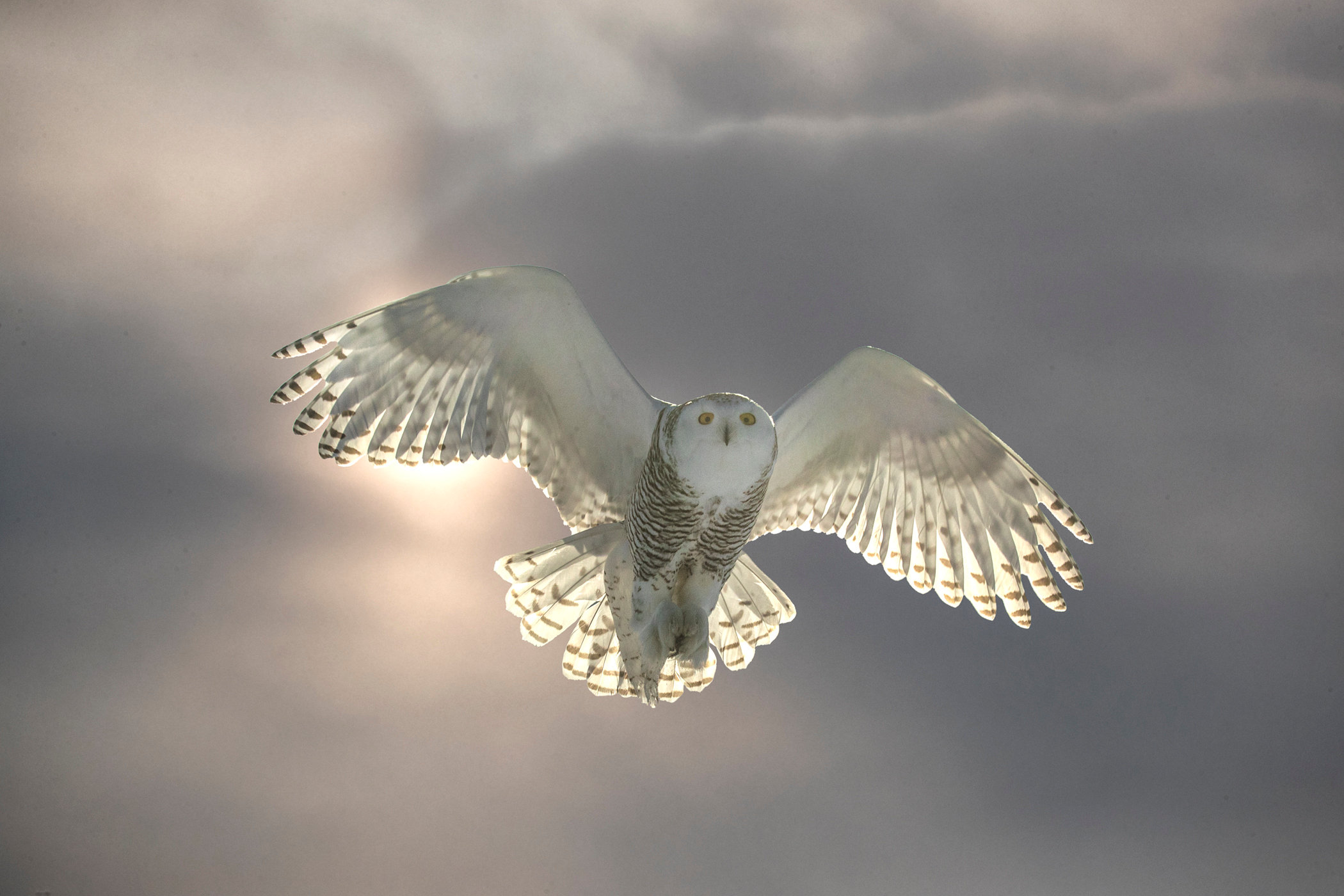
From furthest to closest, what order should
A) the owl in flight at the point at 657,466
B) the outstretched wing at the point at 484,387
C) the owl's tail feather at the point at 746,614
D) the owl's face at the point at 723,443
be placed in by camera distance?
the owl's tail feather at the point at 746,614 → the outstretched wing at the point at 484,387 → the owl in flight at the point at 657,466 → the owl's face at the point at 723,443

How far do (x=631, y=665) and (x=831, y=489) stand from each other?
1103 millimetres

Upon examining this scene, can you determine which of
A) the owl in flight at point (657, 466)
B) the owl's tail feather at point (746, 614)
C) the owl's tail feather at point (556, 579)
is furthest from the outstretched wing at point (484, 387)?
the owl's tail feather at point (746, 614)

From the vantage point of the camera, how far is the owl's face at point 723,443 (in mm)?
3172

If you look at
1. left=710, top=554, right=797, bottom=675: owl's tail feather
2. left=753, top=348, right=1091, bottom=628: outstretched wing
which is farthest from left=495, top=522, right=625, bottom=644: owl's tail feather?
left=753, top=348, right=1091, bottom=628: outstretched wing

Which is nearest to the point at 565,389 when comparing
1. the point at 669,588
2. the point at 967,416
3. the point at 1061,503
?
the point at 669,588

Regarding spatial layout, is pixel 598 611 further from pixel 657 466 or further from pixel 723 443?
pixel 723 443

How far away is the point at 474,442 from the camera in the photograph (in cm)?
389

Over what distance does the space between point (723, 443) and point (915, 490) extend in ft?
4.28

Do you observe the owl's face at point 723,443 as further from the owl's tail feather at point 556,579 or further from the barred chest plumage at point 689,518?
the owl's tail feather at point 556,579

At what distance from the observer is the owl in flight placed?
3451mm

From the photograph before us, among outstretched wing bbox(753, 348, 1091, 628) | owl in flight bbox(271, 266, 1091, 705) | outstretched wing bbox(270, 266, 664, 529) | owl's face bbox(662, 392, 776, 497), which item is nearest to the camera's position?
owl's face bbox(662, 392, 776, 497)

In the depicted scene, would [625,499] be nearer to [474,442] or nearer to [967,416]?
[474,442]

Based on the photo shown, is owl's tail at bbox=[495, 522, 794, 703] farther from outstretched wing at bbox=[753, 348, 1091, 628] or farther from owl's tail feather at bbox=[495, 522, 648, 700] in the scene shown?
outstretched wing at bbox=[753, 348, 1091, 628]

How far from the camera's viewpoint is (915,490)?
4.18 m
